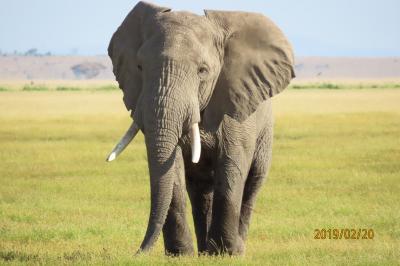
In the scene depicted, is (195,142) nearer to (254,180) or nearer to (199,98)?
(199,98)

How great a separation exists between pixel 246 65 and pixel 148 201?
702cm

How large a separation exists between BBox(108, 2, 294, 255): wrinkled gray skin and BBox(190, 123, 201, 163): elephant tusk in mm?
69

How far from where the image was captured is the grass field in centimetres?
1077

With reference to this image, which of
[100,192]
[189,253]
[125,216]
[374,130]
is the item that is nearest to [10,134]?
[374,130]

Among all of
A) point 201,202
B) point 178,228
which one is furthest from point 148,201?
point 178,228

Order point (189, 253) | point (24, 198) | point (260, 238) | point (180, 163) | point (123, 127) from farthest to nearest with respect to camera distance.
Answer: point (123, 127), point (24, 198), point (260, 238), point (189, 253), point (180, 163)

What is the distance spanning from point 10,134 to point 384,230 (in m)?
18.3

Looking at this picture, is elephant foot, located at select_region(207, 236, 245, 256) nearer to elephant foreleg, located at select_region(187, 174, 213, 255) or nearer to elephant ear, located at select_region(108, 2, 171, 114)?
elephant foreleg, located at select_region(187, 174, 213, 255)

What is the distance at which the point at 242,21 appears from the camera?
920 centimetres

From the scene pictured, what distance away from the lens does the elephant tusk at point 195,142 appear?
→ 8297 millimetres

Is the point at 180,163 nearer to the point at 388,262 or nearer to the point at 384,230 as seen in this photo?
the point at 388,262

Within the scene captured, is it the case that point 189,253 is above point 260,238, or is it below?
above

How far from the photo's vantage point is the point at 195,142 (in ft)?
27.3
